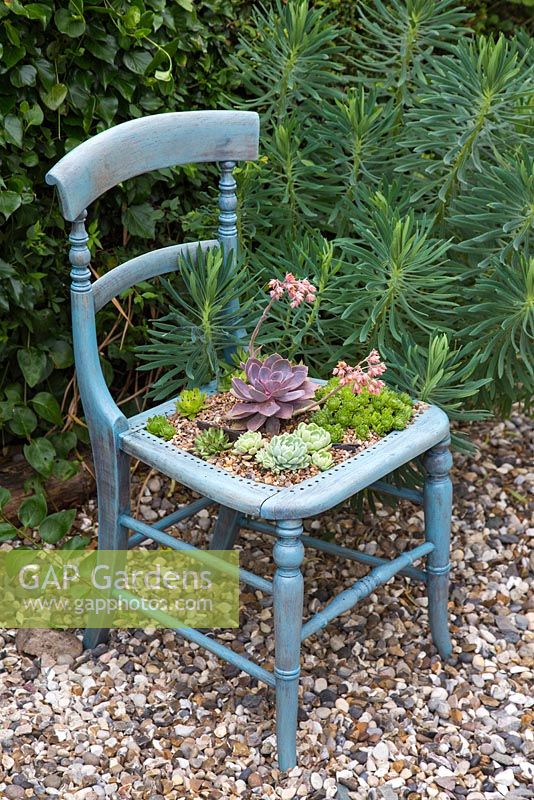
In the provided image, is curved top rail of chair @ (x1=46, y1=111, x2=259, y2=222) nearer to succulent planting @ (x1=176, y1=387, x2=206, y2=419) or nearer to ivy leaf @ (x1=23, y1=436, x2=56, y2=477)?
succulent planting @ (x1=176, y1=387, x2=206, y2=419)

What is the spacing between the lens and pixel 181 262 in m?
1.79

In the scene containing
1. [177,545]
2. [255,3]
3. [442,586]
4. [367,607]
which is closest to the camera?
[177,545]

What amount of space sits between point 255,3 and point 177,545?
56.1 inches

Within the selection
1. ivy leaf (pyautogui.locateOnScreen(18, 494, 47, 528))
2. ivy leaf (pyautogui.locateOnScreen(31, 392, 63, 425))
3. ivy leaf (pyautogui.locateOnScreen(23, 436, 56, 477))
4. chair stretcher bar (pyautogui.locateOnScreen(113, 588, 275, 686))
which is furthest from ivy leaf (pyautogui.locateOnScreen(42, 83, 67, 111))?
chair stretcher bar (pyautogui.locateOnScreen(113, 588, 275, 686))

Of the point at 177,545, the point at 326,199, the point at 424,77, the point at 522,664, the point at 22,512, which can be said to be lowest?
the point at 522,664

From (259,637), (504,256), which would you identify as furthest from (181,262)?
(259,637)

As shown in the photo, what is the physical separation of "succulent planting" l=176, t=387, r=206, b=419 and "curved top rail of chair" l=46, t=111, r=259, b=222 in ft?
1.25

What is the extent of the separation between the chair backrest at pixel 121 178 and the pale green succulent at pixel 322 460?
1.16ft

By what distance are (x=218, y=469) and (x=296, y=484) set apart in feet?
0.46

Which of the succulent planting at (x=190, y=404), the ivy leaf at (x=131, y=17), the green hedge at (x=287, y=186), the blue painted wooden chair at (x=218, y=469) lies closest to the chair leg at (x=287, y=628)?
the blue painted wooden chair at (x=218, y=469)

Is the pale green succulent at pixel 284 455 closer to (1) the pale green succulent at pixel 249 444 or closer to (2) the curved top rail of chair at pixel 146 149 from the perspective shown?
(1) the pale green succulent at pixel 249 444

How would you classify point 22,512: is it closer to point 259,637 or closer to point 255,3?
point 259,637

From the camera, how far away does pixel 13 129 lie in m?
1.89

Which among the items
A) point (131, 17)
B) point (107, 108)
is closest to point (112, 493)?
point (107, 108)
